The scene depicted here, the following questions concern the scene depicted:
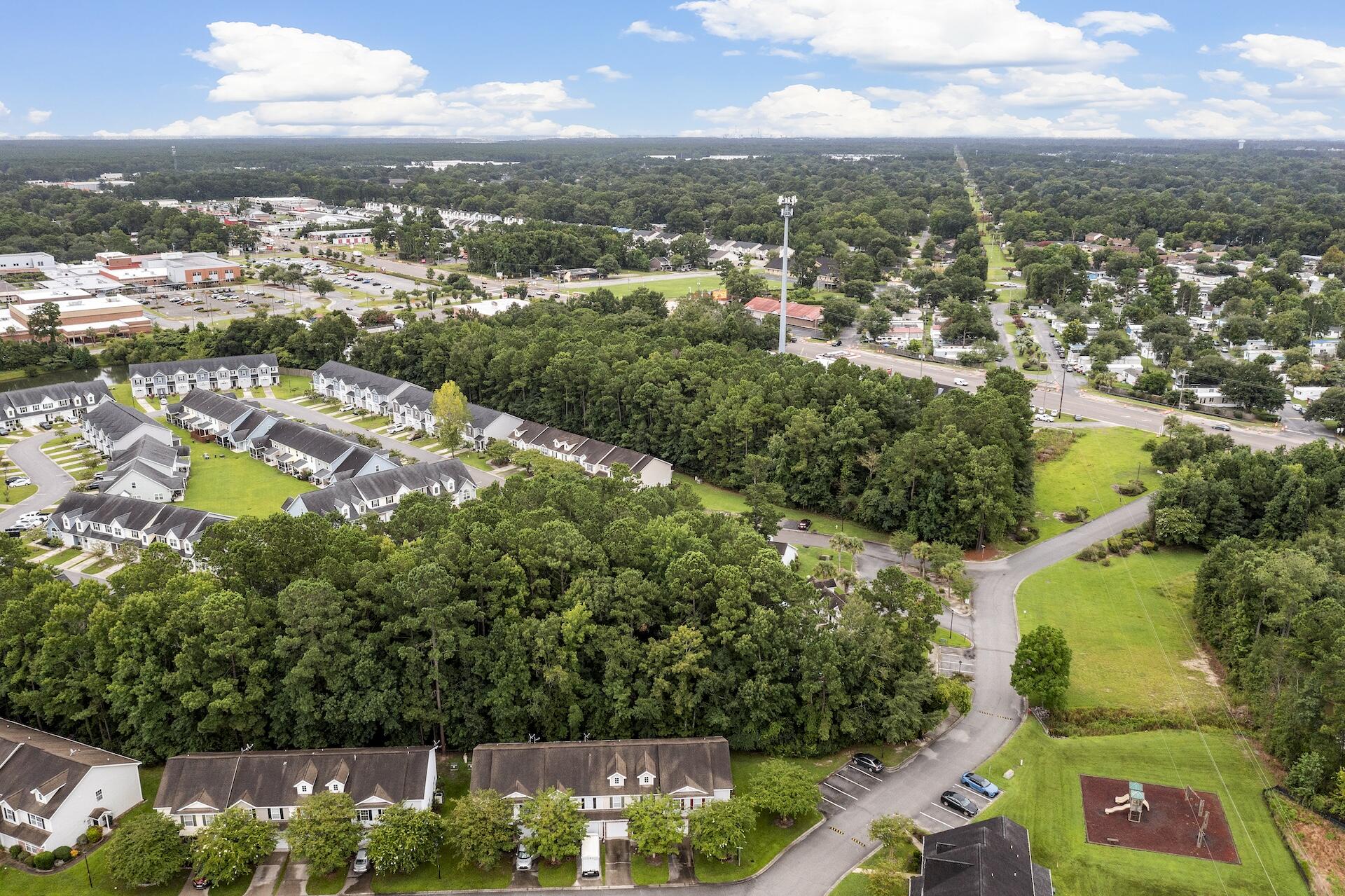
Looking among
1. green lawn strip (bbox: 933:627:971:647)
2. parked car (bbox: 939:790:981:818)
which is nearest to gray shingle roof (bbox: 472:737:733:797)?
parked car (bbox: 939:790:981:818)

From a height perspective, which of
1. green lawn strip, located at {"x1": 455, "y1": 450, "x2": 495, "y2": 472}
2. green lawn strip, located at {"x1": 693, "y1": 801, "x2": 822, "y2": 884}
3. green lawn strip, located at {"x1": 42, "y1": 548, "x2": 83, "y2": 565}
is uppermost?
green lawn strip, located at {"x1": 455, "y1": 450, "x2": 495, "y2": 472}

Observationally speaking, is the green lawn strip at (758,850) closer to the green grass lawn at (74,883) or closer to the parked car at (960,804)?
the parked car at (960,804)

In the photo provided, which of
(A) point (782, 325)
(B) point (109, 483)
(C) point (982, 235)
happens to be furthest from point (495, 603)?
(C) point (982, 235)

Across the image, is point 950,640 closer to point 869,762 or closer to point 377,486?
point 869,762

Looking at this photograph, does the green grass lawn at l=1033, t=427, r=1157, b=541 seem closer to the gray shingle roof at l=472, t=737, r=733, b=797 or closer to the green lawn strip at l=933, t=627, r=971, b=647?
the green lawn strip at l=933, t=627, r=971, b=647

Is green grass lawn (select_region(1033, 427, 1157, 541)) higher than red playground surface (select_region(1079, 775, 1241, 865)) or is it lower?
higher

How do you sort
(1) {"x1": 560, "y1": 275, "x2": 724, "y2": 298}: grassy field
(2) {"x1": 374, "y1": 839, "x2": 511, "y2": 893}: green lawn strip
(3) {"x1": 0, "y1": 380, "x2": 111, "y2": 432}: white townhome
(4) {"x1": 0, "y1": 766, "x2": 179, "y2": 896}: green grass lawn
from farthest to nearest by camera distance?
(1) {"x1": 560, "y1": 275, "x2": 724, "y2": 298}: grassy field
(3) {"x1": 0, "y1": 380, "x2": 111, "y2": 432}: white townhome
(2) {"x1": 374, "y1": 839, "x2": 511, "y2": 893}: green lawn strip
(4) {"x1": 0, "y1": 766, "x2": 179, "y2": 896}: green grass lawn

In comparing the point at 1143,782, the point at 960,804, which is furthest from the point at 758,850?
the point at 1143,782
